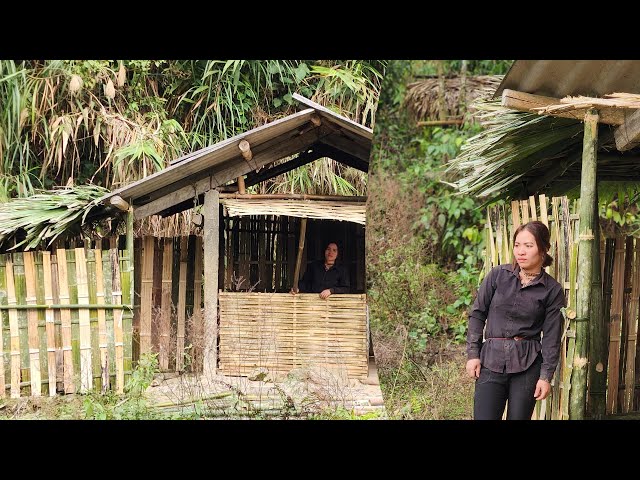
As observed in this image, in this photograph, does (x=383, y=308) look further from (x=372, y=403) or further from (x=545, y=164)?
(x=545, y=164)

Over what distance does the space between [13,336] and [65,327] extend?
1.13 ft

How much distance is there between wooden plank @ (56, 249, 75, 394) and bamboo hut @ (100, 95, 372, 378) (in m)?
0.46

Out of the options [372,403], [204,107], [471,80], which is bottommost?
[372,403]

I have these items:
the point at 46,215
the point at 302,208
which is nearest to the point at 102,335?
the point at 46,215

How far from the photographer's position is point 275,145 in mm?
6281

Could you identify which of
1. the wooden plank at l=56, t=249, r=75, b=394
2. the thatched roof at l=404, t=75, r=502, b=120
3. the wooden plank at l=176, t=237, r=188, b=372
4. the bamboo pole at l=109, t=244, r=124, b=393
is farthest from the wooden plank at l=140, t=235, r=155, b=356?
the thatched roof at l=404, t=75, r=502, b=120

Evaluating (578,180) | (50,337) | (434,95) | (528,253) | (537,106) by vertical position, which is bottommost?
(50,337)

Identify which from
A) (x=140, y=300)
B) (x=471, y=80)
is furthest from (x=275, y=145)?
(x=471, y=80)

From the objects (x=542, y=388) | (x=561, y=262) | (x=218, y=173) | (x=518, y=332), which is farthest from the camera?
(x=218, y=173)

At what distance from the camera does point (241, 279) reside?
265 inches

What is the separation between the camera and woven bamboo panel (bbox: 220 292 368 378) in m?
5.83

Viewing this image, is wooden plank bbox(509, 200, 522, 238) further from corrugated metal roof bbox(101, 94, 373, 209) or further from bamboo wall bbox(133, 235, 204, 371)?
bamboo wall bbox(133, 235, 204, 371)

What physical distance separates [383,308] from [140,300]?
279 centimetres

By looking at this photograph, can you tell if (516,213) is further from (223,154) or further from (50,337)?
(50,337)
